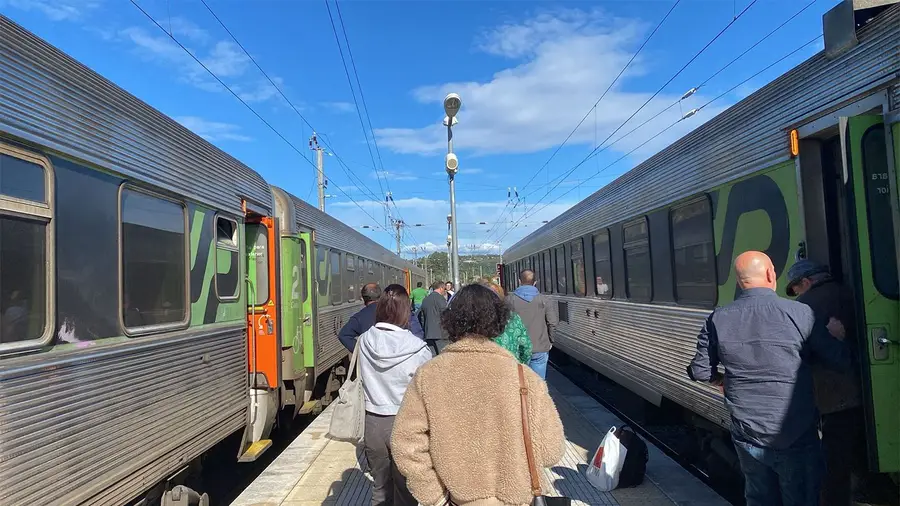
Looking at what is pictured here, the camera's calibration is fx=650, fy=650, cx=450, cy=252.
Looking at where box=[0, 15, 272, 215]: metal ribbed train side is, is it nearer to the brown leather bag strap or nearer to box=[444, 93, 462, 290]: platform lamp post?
the brown leather bag strap

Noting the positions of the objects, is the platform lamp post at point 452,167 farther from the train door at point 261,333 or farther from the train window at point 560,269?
the train door at point 261,333

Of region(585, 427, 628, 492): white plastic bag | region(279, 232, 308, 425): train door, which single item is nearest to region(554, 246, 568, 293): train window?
region(279, 232, 308, 425): train door

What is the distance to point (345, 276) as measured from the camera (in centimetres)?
1250

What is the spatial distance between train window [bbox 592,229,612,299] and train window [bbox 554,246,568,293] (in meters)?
2.21

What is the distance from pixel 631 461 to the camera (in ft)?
16.7

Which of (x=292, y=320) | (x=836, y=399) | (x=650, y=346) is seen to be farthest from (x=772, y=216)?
(x=292, y=320)

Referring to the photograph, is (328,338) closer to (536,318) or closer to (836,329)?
(536,318)

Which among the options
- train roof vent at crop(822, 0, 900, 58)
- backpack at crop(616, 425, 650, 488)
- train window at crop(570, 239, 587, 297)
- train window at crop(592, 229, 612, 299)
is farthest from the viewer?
train window at crop(570, 239, 587, 297)

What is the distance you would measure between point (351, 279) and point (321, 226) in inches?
120

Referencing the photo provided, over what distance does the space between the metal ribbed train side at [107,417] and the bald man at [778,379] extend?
319cm

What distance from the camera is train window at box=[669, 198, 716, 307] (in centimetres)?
552

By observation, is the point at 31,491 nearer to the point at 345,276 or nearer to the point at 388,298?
the point at 388,298

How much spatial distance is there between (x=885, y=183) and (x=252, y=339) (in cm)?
561

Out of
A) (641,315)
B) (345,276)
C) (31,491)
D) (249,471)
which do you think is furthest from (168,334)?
(345,276)
